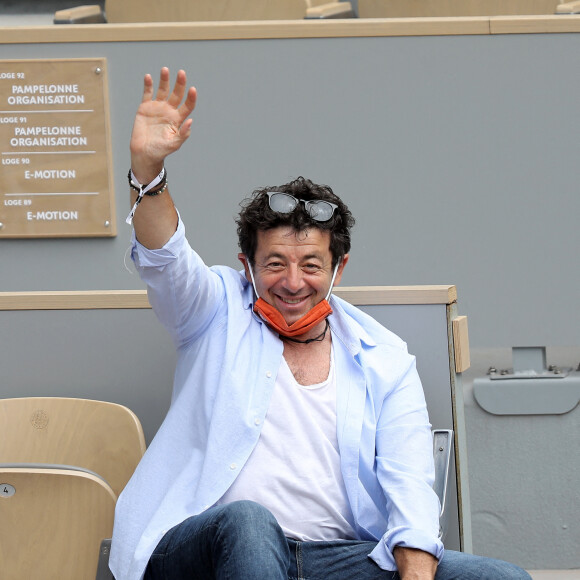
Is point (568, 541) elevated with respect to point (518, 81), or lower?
lower

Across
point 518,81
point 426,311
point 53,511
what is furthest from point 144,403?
point 518,81

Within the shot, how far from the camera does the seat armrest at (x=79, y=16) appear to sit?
421cm

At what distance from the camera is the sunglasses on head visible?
246cm

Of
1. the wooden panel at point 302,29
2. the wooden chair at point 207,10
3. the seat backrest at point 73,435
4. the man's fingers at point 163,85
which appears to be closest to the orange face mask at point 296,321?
the seat backrest at point 73,435

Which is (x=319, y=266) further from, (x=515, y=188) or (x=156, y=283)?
(x=515, y=188)

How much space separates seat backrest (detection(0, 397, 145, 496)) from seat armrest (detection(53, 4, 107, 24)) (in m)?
2.14

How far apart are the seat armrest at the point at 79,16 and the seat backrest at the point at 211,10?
129 mm

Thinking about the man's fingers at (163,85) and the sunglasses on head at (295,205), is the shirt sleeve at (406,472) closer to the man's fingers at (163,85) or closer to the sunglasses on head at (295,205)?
the sunglasses on head at (295,205)

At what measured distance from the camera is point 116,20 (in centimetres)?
442

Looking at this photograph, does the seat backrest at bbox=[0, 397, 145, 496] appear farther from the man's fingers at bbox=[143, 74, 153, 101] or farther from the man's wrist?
the man's fingers at bbox=[143, 74, 153, 101]

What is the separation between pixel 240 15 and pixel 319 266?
2.20 meters

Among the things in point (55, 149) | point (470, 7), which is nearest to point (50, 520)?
point (55, 149)

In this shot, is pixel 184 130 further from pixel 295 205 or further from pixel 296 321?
pixel 296 321

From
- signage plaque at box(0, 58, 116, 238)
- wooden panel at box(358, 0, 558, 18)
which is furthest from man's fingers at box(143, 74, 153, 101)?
wooden panel at box(358, 0, 558, 18)
